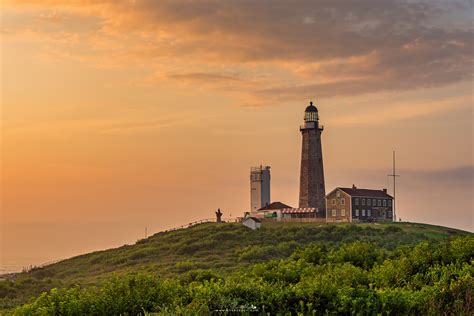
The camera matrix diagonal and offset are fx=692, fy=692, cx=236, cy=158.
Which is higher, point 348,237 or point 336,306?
point 348,237

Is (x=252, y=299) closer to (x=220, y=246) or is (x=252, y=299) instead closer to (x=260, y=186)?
(x=220, y=246)

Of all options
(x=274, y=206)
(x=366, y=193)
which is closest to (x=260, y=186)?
(x=274, y=206)

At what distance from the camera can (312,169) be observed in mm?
91375

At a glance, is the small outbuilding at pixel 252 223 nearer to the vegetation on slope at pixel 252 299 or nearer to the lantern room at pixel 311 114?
the lantern room at pixel 311 114

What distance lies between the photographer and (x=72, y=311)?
14500mm

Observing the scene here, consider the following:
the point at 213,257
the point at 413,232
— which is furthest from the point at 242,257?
the point at 413,232

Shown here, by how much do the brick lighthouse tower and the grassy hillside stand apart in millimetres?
7122

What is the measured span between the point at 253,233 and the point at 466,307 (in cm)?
6767

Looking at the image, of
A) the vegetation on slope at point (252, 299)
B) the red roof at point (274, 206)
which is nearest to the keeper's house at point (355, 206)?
the red roof at point (274, 206)

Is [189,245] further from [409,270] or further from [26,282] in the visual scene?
[409,270]

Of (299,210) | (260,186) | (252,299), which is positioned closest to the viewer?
(252,299)

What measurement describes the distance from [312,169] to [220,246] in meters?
21.7

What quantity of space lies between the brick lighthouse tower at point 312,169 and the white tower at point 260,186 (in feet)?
27.5

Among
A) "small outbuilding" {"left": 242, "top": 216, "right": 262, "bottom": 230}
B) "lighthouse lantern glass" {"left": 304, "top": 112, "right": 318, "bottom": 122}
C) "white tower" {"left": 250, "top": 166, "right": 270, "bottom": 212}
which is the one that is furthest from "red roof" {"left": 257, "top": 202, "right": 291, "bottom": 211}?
"lighthouse lantern glass" {"left": 304, "top": 112, "right": 318, "bottom": 122}
